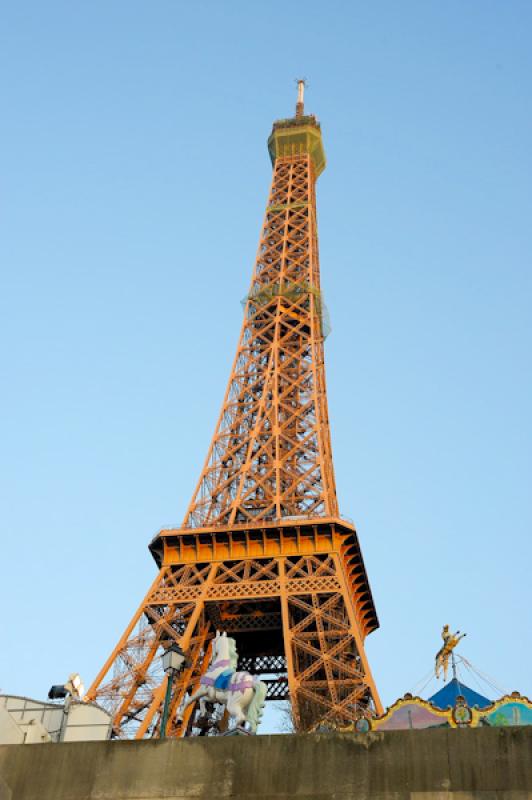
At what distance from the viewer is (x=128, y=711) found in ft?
142

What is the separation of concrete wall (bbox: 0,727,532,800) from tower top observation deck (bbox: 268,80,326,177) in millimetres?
65078

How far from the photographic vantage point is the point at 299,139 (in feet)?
257

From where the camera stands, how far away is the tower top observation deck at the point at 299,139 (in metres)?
78.0

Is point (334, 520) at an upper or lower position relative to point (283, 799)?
upper

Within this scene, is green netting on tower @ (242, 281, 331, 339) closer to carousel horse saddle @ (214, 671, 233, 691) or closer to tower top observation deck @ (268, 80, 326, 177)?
tower top observation deck @ (268, 80, 326, 177)

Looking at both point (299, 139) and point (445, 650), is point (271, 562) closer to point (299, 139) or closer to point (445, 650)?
point (445, 650)

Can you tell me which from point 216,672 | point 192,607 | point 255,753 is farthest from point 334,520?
point 255,753

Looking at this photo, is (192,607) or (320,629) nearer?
(320,629)

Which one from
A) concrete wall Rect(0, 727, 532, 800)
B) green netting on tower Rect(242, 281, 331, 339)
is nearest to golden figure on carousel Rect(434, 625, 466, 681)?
concrete wall Rect(0, 727, 532, 800)

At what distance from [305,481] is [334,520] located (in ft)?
19.4

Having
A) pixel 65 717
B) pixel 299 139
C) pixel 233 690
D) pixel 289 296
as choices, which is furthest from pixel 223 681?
pixel 299 139

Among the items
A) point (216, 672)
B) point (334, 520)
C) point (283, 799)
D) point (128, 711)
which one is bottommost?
point (283, 799)

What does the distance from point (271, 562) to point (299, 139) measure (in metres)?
39.8

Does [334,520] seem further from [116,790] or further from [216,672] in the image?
[116,790]
